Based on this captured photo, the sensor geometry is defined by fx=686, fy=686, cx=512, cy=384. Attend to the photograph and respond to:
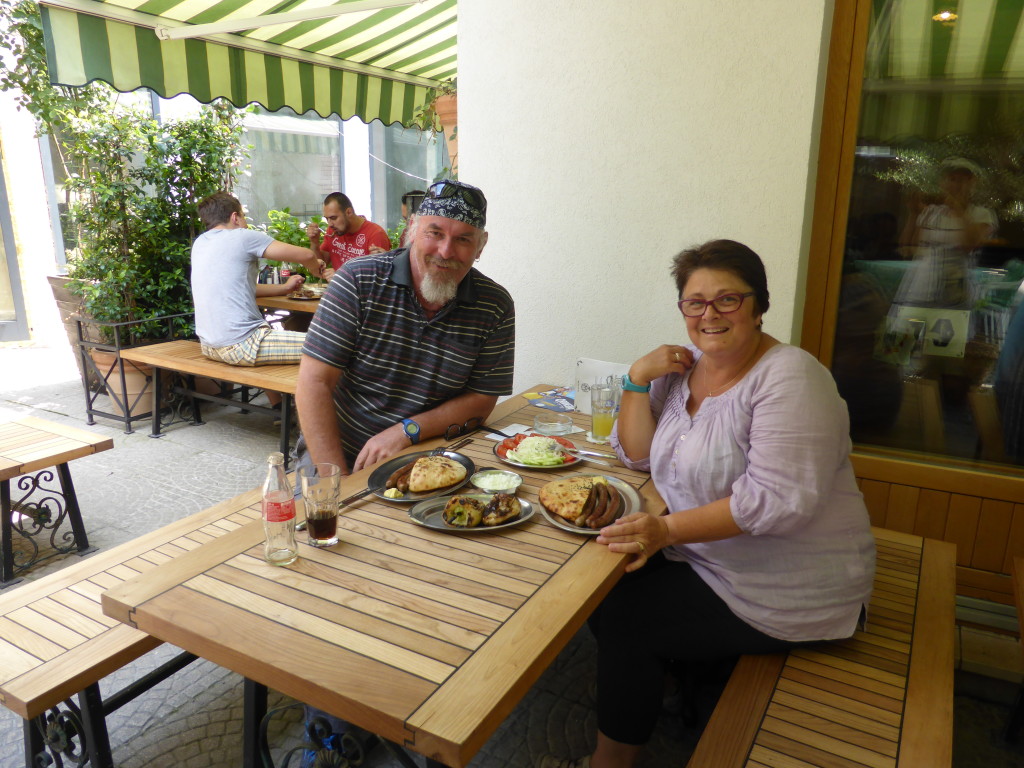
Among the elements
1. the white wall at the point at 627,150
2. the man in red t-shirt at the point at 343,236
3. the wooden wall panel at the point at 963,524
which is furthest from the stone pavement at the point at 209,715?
the man in red t-shirt at the point at 343,236

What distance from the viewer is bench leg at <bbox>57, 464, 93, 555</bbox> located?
3.37 m

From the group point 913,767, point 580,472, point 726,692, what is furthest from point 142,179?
point 913,767

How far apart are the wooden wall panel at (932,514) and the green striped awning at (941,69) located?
4.67 feet

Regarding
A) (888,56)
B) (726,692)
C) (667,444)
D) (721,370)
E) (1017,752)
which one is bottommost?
(1017,752)

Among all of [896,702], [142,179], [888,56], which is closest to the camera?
[896,702]

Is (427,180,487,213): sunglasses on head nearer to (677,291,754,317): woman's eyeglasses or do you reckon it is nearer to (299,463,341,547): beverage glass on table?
(677,291,754,317): woman's eyeglasses

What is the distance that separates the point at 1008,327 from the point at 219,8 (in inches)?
213

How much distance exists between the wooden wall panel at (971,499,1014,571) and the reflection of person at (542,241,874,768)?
1.33m

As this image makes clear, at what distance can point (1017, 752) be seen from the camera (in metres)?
2.25

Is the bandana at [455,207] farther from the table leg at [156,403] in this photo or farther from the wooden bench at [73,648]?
the table leg at [156,403]

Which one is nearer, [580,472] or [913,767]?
[913,767]

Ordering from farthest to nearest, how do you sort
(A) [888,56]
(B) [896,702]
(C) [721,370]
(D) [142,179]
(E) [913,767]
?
(D) [142,179], (A) [888,56], (C) [721,370], (B) [896,702], (E) [913,767]

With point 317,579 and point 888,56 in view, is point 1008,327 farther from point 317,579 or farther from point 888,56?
point 317,579

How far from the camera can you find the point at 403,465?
82.3 inches
